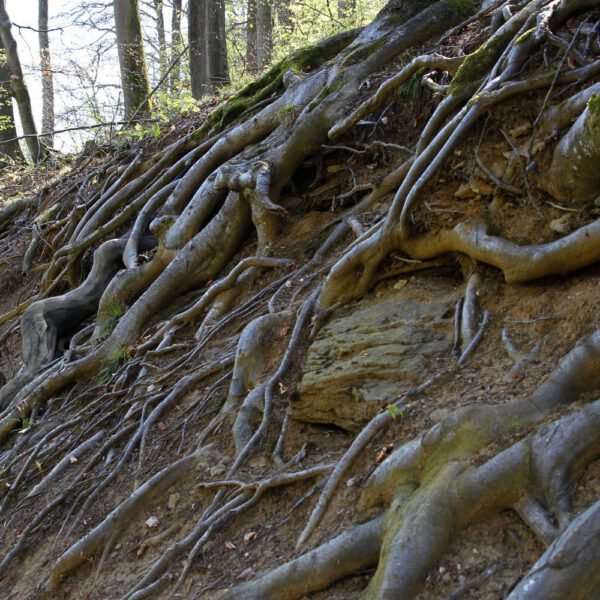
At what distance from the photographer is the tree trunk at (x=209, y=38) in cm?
1317

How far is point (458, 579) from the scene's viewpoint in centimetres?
281

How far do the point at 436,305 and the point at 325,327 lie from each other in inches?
32.2

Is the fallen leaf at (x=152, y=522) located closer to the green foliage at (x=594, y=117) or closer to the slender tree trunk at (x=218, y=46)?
the green foliage at (x=594, y=117)

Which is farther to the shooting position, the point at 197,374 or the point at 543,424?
the point at 197,374

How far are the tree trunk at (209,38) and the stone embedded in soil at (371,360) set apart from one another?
9.44 metres

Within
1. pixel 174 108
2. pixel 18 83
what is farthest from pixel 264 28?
pixel 174 108

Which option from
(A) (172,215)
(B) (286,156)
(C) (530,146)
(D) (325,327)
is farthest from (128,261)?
(C) (530,146)

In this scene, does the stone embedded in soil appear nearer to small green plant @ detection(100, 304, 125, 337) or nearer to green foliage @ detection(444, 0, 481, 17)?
small green plant @ detection(100, 304, 125, 337)

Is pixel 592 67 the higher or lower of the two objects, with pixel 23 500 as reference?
higher

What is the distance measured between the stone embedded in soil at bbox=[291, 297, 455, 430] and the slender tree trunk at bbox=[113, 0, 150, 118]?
8585 millimetres

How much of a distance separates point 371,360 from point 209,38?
1055 centimetres

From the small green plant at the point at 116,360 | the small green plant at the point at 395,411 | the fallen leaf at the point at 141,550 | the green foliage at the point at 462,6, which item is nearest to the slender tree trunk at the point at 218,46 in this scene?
the green foliage at the point at 462,6

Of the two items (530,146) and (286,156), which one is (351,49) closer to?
(286,156)

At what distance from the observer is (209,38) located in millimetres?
13203
